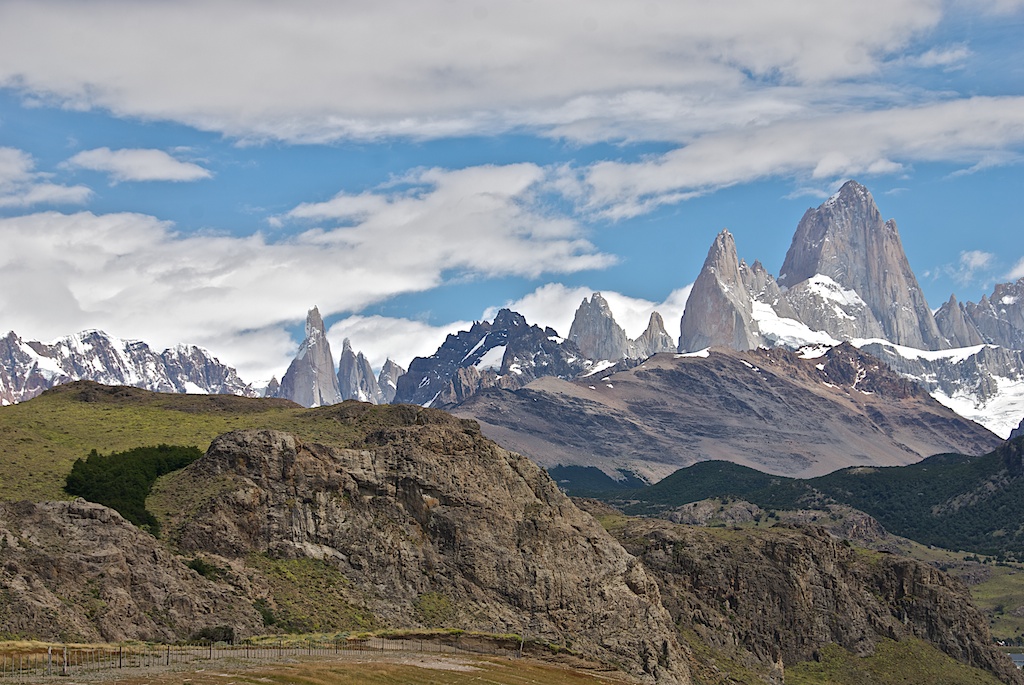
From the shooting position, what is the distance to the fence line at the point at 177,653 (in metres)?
91.2

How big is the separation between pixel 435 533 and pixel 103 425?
146 feet

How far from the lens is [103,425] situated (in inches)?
6644

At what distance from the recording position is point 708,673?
16512 centimetres

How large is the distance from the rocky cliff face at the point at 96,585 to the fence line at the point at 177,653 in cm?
570

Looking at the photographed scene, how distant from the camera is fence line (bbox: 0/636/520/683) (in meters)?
91.2

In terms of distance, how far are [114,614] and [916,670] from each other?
122268 mm

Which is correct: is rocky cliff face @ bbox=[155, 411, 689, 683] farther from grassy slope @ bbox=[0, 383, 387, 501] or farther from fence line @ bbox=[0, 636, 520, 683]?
grassy slope @ bbox=[0, 383, 387, 501]

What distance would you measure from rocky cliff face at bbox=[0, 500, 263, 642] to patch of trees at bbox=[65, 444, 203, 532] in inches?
334

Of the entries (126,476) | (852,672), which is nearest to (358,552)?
(126,476)

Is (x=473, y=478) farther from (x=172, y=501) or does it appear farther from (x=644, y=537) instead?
(x=644, y=537)

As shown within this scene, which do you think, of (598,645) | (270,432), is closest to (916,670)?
(598,645)

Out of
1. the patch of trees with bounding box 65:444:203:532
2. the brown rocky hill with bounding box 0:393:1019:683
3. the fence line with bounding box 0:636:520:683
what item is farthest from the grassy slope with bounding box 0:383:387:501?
the fence line with bounding box 0:636:520:683

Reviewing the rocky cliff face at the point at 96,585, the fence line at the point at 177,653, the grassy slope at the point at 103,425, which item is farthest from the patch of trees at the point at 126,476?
the fence line at the point at 177,653

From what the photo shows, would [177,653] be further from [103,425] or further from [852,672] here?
[852,672]
